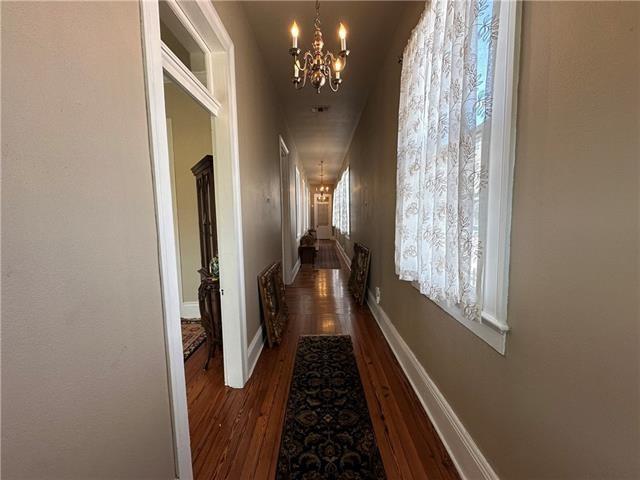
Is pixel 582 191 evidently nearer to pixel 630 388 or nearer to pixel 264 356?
pixel 630 388

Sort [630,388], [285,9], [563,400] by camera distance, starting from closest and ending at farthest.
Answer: [630,388]
[563,400]
[285,9]

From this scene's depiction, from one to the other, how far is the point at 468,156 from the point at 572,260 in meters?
0.59

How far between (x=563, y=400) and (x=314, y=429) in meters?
1.33

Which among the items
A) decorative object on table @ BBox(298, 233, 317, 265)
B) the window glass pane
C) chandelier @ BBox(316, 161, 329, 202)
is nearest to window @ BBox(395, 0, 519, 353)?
the window glass pane

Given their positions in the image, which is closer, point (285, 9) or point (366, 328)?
point (285, 9)

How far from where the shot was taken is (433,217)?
5.02ft

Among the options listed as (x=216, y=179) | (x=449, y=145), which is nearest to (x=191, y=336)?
(x=216, y=179)

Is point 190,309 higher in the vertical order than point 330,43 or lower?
lower

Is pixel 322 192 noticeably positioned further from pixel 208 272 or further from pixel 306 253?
pixel 208 272

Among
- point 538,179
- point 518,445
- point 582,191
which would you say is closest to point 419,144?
point 538,179

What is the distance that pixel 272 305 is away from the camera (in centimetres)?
281

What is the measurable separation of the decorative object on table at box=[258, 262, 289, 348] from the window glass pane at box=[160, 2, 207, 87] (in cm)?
178

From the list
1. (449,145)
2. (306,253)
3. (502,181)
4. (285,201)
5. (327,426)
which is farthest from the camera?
(306,253)

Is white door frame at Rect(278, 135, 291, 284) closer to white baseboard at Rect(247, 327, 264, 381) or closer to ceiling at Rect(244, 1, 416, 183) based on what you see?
ceiling at Rect(244, 1, 416, 183)
